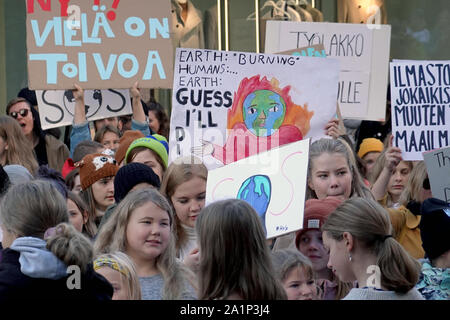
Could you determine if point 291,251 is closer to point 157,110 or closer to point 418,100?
point 418,100

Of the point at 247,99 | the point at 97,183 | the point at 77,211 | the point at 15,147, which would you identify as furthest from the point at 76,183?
the point at 247,99

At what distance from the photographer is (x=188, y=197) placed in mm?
5934

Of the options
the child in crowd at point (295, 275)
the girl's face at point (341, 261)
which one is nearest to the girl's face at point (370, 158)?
the child in crowd at point (295, 275)

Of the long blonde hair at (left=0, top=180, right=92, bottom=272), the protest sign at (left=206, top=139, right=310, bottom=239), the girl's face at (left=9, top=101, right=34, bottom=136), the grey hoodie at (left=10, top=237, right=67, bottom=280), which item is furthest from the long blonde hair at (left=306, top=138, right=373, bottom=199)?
the girl's face at (left=9, top=101, right=34, bottom=136)

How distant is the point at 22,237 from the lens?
4391mm

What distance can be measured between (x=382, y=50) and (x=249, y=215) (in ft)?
17.9

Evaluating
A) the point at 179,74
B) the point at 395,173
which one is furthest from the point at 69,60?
the point at 395,173

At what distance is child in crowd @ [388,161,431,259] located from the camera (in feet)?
21.1

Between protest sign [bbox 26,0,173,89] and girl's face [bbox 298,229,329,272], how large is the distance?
9.26 ft

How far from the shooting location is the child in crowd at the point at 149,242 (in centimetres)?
505

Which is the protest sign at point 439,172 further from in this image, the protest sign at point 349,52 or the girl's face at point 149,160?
the protest sign at point 349,52

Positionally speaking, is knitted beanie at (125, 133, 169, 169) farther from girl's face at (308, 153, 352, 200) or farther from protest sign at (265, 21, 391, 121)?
protest sign at (265, 21, 391, 121)

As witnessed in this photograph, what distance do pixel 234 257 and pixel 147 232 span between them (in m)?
1.29

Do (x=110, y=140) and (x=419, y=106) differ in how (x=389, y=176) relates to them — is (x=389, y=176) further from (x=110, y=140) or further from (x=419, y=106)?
(x=110, y=140)
